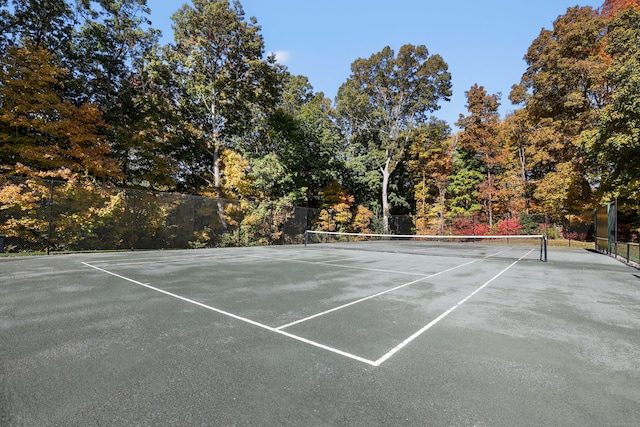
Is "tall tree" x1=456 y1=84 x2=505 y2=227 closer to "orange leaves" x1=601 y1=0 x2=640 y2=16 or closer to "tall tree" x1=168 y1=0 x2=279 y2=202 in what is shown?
"orange leaves" x1=601 y1=0 x2=640 y2=16

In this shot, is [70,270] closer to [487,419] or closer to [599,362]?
[487,419]

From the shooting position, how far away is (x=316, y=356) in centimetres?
338

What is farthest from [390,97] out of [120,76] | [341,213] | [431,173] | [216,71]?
[120,76]

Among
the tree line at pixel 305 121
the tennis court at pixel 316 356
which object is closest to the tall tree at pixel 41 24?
the tree line at pixel 305 121

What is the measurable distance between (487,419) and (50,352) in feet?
14.4

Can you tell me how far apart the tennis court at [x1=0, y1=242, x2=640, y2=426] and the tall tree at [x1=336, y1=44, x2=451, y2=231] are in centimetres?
2862

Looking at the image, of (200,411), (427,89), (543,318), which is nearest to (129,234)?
(200,411)

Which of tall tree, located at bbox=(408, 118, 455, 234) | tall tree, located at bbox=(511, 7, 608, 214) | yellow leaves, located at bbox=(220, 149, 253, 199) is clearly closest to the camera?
yellow leaves, located at bbox=(220, 149, 253, 199)

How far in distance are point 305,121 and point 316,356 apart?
2986cm

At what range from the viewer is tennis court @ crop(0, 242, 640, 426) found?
2377mm

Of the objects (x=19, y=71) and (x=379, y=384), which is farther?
(x=19, y=71)

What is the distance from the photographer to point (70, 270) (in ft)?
29.2

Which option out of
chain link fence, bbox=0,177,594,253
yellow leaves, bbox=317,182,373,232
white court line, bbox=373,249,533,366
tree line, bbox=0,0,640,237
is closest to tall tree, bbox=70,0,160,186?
tree line, bbox=0,0,640,237

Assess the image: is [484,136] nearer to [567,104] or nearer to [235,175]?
[567,104]
